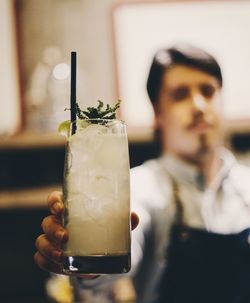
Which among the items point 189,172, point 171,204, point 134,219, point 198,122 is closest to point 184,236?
point 171,204

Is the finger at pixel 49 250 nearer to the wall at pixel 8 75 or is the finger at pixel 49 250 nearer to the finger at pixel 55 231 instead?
the finger at pixel 55 231

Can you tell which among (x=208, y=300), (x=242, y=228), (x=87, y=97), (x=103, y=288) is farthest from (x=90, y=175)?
(x=87, y=97)

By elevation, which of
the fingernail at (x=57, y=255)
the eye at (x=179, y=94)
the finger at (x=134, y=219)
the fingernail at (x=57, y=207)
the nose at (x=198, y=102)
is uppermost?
the eye at (x=179, y=94)

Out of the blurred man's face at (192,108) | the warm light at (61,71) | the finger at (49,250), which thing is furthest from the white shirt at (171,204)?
the finger at (49,250)

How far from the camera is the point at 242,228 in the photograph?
8.21 feet

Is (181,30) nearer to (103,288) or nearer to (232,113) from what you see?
(232,113)

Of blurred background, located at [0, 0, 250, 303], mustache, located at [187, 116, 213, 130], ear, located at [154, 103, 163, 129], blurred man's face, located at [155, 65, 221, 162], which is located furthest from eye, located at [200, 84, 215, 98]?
blurred background, located at [0, 0, 250, 303]

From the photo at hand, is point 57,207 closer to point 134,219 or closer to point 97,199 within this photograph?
point 97,199

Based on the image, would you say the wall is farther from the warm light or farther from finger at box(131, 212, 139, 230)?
finger at box(131, 212, 139, 230)

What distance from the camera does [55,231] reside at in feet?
4.09

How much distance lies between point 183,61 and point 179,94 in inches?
6.6

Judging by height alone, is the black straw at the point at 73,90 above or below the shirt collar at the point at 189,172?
above

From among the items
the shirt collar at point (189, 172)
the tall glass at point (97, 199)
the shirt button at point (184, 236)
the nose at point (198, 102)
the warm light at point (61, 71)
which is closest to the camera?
the tall glass at point (97, 199)

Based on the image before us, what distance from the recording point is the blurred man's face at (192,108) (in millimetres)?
2598
